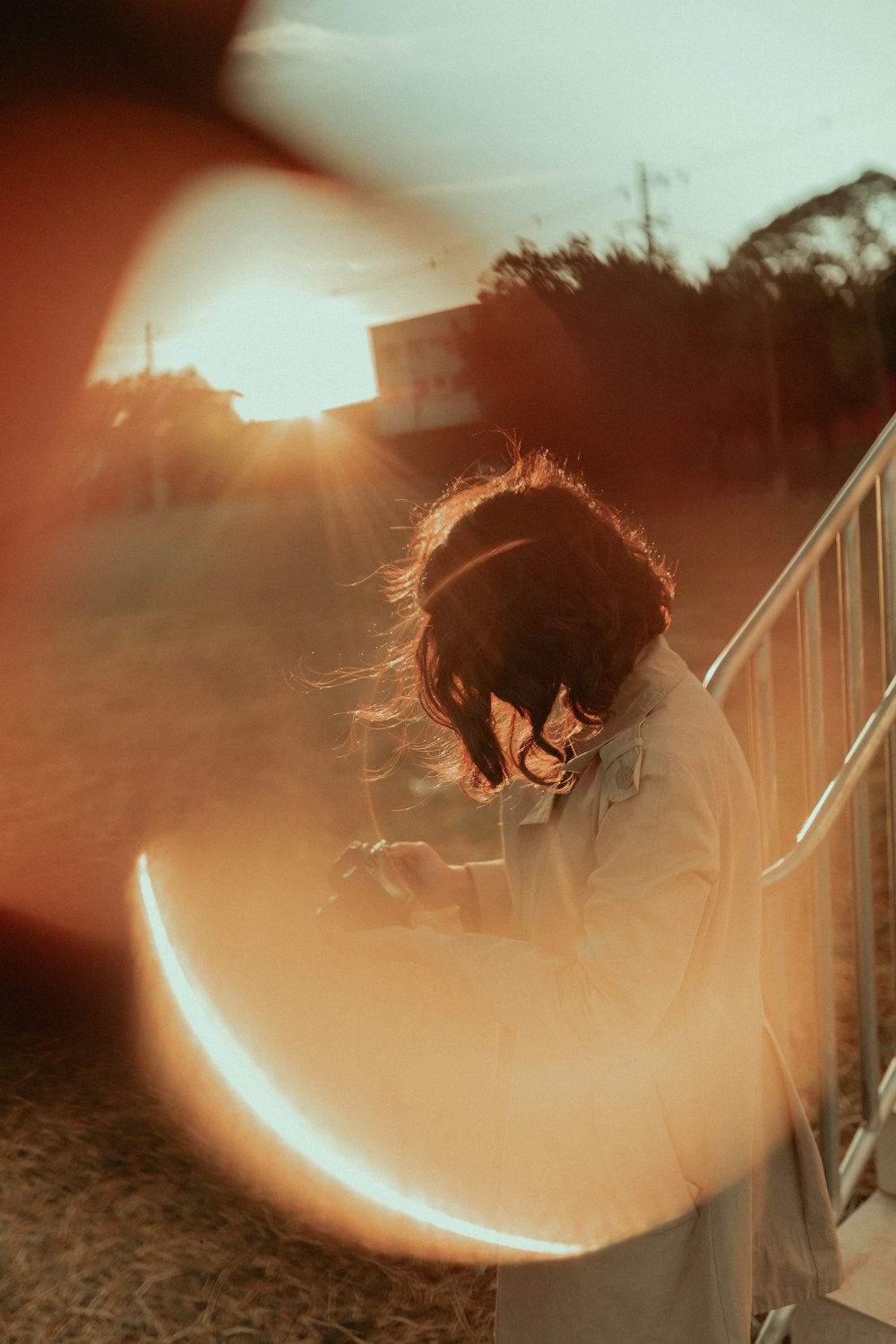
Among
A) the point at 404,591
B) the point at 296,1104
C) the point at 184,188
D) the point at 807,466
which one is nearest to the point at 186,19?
the point at 184,188

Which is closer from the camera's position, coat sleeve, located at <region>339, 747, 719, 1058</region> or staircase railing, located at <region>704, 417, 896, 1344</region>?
coat sleeve, located at <region>339, 747, 719, 1058</region>

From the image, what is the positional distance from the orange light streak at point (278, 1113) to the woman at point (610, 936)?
916mm

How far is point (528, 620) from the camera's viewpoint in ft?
4.62

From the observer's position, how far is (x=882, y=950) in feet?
16.3

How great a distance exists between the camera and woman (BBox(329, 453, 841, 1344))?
132 centimetres

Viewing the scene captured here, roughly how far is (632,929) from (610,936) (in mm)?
24

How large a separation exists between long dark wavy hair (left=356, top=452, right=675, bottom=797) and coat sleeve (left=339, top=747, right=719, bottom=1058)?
0.15 meters

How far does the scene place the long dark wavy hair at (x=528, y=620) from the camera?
1.41 meters

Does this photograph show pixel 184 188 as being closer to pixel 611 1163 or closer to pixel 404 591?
pixel 404 591

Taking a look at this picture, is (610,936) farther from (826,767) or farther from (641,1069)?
(826,767)

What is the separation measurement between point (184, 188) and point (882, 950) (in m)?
3.91

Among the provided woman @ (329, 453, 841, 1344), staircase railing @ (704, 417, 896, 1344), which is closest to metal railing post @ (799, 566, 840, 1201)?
staircase railing @ (704, 417, 896, 1344)

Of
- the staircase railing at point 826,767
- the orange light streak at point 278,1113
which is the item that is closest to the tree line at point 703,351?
the orange light streak at point 278,1113

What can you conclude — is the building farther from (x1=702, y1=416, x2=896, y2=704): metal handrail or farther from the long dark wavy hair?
the long dark wavy hair
